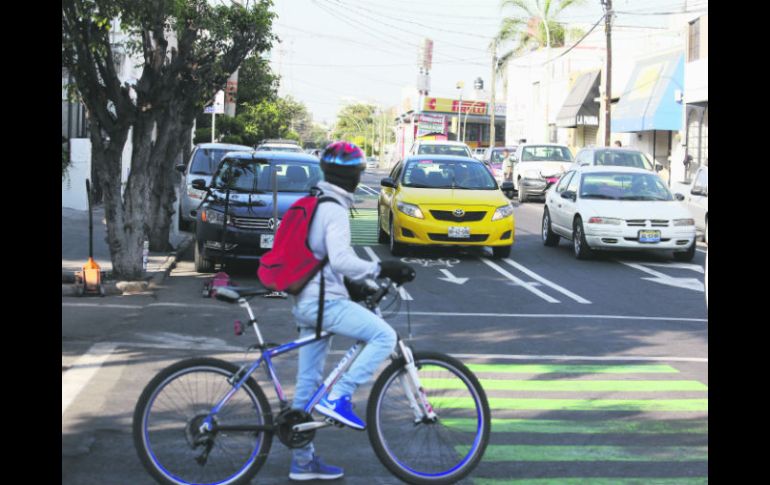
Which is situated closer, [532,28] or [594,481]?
[594,481]

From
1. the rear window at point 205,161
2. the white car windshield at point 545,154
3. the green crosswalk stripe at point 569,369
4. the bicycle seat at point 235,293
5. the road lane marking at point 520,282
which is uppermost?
the white car windshield at point 545,154

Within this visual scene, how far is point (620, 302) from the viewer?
13.3 meters

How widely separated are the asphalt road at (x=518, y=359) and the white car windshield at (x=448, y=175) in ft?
6.76

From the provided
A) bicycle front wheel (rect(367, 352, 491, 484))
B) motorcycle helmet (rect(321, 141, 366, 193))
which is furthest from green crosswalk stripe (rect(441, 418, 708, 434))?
motorcycle helmet (rect(321, 141, 366, 193))

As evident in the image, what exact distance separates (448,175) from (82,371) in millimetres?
11144

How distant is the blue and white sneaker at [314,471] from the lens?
5.68 meters

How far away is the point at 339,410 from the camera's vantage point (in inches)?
214

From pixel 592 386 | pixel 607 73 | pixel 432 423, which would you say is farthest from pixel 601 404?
pixel 607 73

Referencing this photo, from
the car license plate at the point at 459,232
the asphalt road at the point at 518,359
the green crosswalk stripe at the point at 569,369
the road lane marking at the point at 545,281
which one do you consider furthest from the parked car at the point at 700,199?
the green crosswalk stripe at the point at 569,369

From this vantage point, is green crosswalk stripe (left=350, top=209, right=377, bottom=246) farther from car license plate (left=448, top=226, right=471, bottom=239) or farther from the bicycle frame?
the bicycle frame

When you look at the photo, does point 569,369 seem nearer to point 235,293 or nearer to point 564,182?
point 235,293

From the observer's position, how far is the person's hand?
5449 mm

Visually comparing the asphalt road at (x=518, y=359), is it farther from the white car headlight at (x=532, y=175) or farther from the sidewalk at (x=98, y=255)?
the white car headlight at (x=532, y=175)
